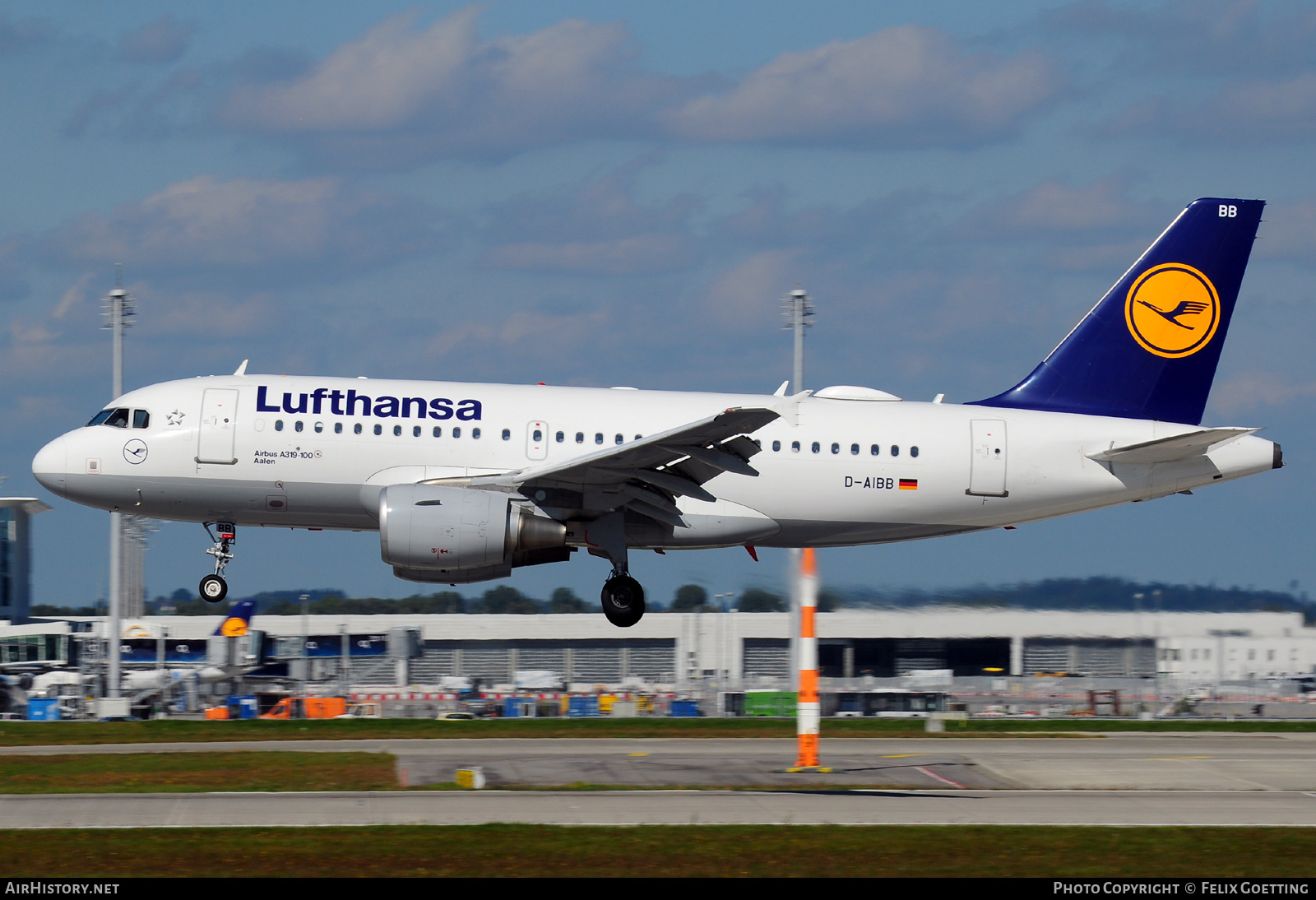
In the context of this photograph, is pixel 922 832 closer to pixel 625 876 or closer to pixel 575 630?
pixel 625 876

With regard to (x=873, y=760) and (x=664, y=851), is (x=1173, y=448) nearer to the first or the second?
(x=873, y=760)

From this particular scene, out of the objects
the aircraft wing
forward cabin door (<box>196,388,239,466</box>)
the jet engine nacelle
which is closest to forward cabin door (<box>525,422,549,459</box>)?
the aircraft wing

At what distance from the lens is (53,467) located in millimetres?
26875

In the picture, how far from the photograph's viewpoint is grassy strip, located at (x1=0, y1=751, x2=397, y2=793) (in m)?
22.2

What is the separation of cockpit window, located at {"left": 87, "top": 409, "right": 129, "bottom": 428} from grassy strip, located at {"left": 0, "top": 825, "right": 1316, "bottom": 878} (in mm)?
11146

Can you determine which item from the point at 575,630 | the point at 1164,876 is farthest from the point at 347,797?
the point at 575,630

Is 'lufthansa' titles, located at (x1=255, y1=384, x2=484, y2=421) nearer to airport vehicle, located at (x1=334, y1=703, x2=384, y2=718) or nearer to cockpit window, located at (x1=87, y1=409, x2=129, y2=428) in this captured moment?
cockpit window, located at (x1=87, y1=409, x2=129, y2=428)

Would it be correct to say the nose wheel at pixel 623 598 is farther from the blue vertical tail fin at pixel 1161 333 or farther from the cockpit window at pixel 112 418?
the cockpit window at pixel 112 418

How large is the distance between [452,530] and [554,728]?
384 inches

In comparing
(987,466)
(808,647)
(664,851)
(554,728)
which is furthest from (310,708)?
(664,851)

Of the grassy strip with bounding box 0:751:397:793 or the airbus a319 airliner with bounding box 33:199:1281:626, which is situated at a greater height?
the airbus a319 airliner with bounding box 33:199:1281:626

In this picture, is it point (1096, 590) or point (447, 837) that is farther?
point (1096, 590)

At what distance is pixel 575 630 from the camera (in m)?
77.8

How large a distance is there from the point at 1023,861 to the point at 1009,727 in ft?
66.6
